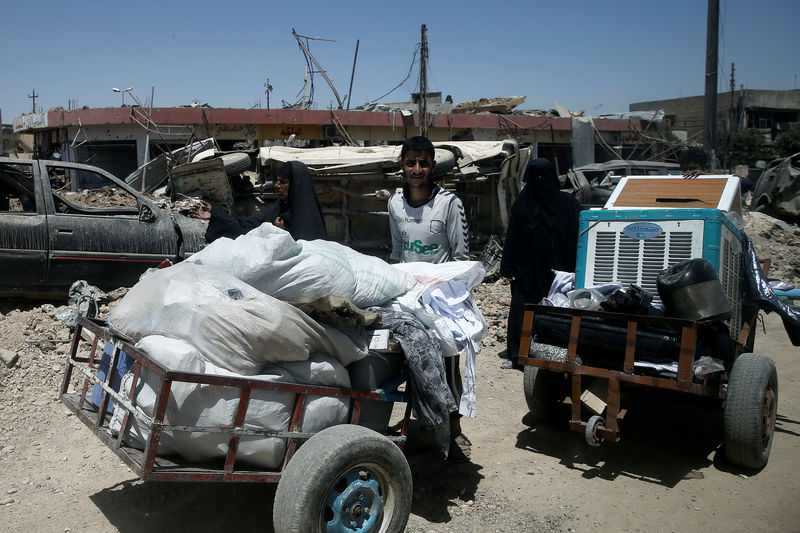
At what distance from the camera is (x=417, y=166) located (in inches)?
155

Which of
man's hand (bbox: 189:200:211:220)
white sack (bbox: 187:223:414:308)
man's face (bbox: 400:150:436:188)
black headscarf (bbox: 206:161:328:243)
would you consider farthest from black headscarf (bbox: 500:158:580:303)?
man's hand (bbox: 189:200:211:220)

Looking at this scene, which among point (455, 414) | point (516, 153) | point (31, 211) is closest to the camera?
point (455, 414)

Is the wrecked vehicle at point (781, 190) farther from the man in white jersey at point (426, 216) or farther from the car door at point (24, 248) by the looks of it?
the car door at point (24, 248)

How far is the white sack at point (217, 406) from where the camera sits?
7.75 feet

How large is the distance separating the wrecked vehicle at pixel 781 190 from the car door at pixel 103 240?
14.8m

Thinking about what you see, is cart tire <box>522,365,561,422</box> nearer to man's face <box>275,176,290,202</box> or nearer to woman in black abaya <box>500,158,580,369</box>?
woman in black abaya <box>500,158,580,369</box>

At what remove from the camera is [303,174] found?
4.39m

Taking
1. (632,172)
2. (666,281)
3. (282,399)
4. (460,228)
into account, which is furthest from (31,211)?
(632,172)

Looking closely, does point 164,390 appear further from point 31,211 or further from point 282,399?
point 31,211

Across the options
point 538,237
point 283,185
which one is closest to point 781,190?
point 538,237

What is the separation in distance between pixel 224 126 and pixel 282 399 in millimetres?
18854

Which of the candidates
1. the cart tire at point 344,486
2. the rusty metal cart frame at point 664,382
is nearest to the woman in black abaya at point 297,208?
the rusty metal cart frame at point 664,382

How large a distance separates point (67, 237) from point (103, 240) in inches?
12.2

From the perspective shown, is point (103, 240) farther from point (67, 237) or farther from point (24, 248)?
point (24, 248)
